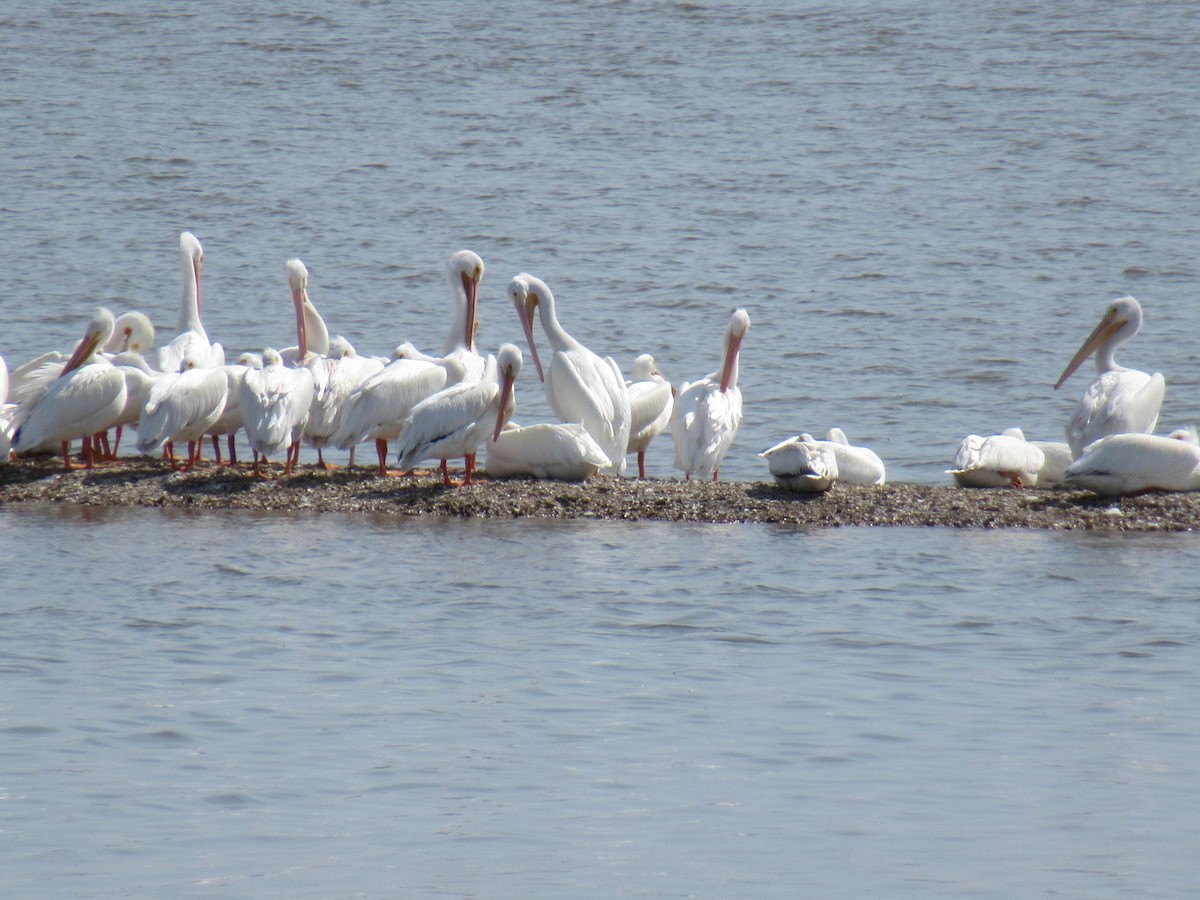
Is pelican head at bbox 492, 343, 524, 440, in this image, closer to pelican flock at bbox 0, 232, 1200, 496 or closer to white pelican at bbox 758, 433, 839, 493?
pelican flock at bbox 0, 232, 1200, 496

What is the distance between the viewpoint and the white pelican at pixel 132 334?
37.9 feet

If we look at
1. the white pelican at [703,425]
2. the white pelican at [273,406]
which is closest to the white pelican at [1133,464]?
the white pelican at [703,425]

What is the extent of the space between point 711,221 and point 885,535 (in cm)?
1662

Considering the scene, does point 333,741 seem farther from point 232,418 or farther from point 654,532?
point 232,418

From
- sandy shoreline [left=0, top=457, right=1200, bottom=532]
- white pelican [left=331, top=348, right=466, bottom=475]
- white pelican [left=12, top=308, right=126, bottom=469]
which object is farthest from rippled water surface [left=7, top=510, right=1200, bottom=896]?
white pelican [left=331, top=348, right=466, bottom=475]

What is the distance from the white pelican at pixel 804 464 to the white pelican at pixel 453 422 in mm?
1371

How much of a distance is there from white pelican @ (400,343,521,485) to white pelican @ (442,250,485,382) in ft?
2.65

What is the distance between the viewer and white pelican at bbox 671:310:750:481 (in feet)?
32.1

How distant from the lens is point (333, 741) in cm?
539

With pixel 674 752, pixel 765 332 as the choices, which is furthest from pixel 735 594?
pixel 765 332

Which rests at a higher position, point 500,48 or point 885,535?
point 500,48

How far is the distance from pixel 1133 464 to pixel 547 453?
281 cm

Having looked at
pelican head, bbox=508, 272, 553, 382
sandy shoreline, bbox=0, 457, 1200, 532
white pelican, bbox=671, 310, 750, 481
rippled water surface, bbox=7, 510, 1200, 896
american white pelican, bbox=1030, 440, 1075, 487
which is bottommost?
rippled water surface, bbox=7, 510, 1200, 896

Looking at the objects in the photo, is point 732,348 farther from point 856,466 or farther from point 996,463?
point 996,463
